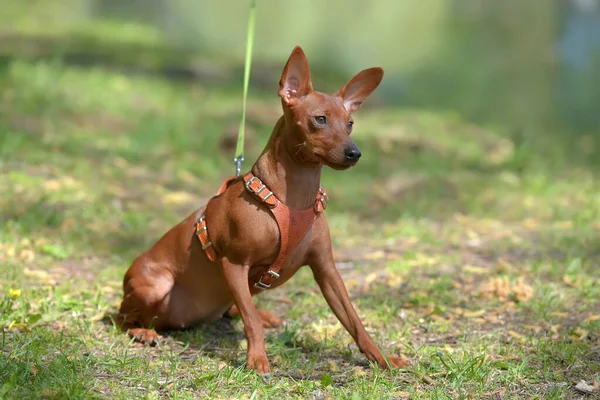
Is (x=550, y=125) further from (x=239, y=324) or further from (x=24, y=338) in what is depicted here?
(x=24, y=338)

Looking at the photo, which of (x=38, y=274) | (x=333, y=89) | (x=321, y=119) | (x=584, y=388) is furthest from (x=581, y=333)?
(x=333, y=89)

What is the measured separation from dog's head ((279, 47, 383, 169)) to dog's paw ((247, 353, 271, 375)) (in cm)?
96

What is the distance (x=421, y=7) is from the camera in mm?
22266

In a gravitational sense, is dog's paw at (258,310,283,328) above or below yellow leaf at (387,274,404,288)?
below

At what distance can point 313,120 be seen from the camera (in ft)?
11.7

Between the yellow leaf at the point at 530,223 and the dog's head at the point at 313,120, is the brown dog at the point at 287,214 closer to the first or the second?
the dog's head at the point at 313,120

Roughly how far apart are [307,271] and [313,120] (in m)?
2.30

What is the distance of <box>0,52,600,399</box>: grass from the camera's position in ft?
12.0

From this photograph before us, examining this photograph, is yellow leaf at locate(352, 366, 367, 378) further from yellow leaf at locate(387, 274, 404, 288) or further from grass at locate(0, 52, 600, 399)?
yellow leaf at locate(387, 274, 404, 288)

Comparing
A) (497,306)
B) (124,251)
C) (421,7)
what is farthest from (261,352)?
(421,7)

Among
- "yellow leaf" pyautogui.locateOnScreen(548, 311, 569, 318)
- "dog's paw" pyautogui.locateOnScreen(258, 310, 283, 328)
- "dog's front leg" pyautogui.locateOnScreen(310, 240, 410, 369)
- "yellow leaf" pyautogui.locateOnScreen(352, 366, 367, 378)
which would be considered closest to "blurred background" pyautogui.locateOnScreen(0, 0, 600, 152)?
"yellow leaf" pyautogui.locateOnScreen(548, 311, 569, 318)

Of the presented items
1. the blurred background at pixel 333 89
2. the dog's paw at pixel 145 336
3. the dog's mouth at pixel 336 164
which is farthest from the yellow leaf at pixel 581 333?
the blurred background at pixel 333 89

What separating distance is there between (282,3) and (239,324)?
19333 mm

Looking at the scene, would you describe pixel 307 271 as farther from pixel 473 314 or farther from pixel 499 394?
pixel 499 394
